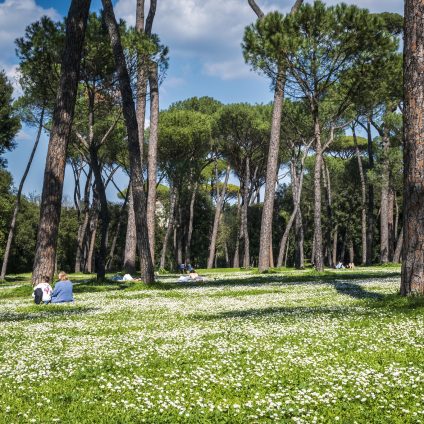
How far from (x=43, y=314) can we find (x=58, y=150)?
8176 mm

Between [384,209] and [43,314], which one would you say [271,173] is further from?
[43,314]

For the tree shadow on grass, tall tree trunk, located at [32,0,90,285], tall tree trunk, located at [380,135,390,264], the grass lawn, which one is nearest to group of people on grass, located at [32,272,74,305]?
the tree shadow on grass

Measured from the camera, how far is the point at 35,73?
25.7 m

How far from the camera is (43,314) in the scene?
44.4 feet

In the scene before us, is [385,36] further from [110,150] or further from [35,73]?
[110,150]

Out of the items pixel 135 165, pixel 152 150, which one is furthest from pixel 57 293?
pixel 152 150

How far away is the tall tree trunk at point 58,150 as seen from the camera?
18.6m

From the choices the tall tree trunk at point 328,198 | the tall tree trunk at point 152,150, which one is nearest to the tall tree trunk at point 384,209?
the tall tree trunk at point 328,198

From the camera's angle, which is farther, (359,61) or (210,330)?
(359,61)

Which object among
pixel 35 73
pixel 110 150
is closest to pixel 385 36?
pixel 35 73

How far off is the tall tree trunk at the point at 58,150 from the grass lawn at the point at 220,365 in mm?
5832

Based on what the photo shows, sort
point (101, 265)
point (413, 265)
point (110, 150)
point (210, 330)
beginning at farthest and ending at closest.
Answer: point (110, 150), point (101, 265), point (413, 265), point (210, 330)

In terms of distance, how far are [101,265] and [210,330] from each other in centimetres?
1645

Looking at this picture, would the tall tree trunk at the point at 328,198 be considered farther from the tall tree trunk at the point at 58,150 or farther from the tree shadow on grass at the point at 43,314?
the tree shadow on grass at the point at 43,314
